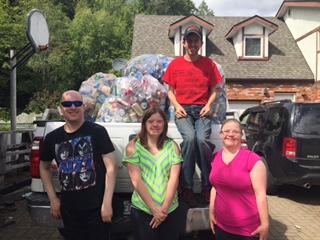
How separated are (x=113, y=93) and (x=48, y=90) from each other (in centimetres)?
3014

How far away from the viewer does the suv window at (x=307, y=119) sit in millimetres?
8031

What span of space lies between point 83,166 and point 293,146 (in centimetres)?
532

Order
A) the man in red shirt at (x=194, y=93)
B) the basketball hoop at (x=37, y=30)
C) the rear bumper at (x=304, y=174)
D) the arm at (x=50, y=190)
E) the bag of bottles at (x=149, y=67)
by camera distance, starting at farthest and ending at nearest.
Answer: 1. the basketball hoop at (x=37, y=30)
2. the rear bumper at (x=304, y=174)
3. the bag of bottles at (x=149, y=67)
4. the man in red shirt at (x=194, y=93)
5. the arm at (x=50, y=190)

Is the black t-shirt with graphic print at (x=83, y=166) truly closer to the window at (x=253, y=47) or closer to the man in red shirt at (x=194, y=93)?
the man in red shirt at (x=194, y=93)

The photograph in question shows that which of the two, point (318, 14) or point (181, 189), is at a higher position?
point (318, 14)

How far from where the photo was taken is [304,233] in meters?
6.29

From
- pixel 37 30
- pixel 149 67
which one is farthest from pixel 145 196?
pixel 37 30

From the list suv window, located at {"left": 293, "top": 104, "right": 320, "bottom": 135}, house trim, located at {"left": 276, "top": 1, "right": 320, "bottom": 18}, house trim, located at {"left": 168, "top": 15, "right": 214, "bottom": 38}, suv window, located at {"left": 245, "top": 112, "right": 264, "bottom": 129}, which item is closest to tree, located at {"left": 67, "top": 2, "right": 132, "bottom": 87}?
house trim, located at {"left": 168, "top": 15, "right": 214, "bottom": 38}

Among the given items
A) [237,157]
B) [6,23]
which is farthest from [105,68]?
[237,157]

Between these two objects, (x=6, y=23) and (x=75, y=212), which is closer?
(x=75, y=212)

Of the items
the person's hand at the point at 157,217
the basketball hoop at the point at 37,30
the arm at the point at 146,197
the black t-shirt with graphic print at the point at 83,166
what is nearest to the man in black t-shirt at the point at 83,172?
the black t-shirt with graphic print at the point at 83,166

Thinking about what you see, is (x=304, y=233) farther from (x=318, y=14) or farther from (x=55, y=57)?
(x=55, y=57)

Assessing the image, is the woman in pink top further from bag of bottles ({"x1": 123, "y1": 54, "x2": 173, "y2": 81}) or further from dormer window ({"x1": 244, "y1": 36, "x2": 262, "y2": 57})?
dormer window ({"x1": 244, "y1": 36, "x2": 262, "y2": 57})

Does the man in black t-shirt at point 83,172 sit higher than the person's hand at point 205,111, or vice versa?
the person's hand at point 205,111
